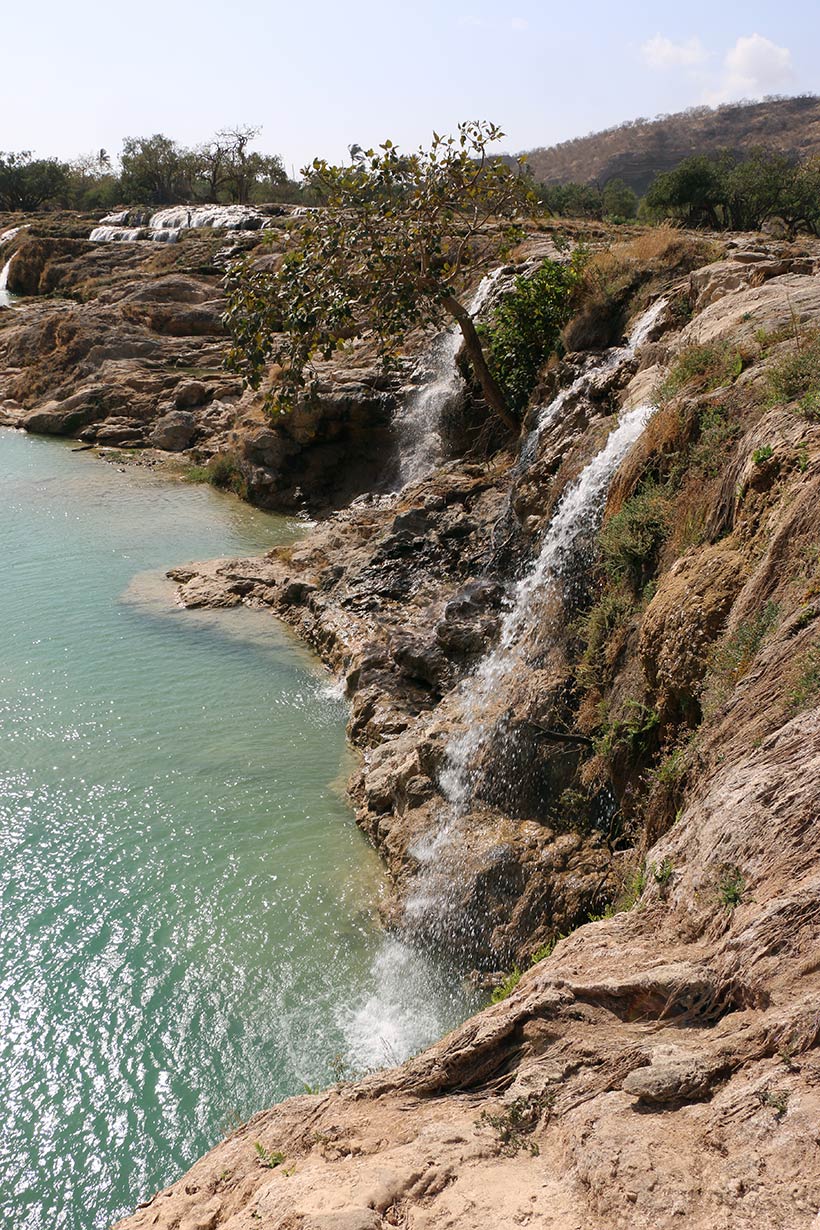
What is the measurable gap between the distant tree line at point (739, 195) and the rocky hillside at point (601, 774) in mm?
14472

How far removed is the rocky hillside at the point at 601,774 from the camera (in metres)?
2.96

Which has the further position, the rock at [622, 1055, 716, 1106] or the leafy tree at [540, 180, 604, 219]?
the leafy tree at [540, 180, 604, 219]

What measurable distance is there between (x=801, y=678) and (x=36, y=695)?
29.3 feet

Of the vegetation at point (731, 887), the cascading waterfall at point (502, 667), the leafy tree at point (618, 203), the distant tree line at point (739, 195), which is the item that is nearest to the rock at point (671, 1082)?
the vegetation at point (731, 887)

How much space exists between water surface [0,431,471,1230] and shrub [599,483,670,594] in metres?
3.36

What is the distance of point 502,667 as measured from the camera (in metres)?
9.00

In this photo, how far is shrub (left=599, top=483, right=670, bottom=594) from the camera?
7.25 meters

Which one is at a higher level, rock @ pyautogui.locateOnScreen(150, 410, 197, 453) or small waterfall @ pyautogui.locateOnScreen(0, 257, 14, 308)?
small waterfall @ pyautogui.locateOnScreen(0, 257, 14, 308)

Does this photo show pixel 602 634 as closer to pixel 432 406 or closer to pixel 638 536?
pixel 638 536

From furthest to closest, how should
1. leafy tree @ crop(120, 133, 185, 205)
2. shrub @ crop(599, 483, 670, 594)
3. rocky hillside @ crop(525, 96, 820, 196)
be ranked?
rocky hillside @ crop(525, 96, 820, 196) → leafy tree @ crop(120, 133, 185, 205) → shrub @ crop(599, 483, 670, 594)

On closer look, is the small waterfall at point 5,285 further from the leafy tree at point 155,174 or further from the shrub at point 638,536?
the shrub at point 638,536

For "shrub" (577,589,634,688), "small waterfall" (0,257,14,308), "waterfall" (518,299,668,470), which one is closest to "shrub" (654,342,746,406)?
"shrub" (577,589,634,688)

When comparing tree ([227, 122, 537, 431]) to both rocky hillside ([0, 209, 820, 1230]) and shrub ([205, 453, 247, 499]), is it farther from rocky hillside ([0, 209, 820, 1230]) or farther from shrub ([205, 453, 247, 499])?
shrub ([205, 453, 247, 499])

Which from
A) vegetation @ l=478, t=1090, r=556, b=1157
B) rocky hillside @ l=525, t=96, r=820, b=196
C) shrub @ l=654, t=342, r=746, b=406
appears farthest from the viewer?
rocky hillside @ l=525, t=96, r=820, b=196
